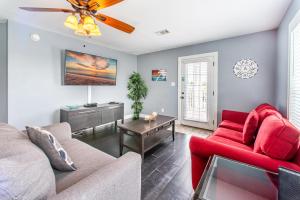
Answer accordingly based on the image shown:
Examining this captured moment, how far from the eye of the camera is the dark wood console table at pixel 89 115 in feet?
10.3

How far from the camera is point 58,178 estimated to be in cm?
114

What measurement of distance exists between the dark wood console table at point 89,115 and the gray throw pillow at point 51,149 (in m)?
2.04

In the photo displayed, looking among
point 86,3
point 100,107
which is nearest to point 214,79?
point 100,107

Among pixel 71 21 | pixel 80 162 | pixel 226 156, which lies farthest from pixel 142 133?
pixel 71 21

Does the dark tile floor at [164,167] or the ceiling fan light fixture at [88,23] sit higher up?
the ceiling fan light fixture at [88,23]

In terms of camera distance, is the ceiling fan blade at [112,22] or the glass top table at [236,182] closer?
the glass top table at [236,182]

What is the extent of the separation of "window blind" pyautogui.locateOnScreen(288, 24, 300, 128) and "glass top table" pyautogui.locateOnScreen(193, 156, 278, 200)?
1248mm

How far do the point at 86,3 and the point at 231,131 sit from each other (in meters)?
2.71

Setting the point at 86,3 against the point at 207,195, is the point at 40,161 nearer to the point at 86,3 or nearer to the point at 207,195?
the point at 207,195

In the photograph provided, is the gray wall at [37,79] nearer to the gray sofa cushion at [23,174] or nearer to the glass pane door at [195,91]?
the gray sofa cushion at [23,174]

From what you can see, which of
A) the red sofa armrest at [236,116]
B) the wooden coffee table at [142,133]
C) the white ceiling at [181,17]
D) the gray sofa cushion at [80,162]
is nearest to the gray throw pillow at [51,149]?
the gray sofa cushion at [80,162]

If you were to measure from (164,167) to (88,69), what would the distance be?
3005mm

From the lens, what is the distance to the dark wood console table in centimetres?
314

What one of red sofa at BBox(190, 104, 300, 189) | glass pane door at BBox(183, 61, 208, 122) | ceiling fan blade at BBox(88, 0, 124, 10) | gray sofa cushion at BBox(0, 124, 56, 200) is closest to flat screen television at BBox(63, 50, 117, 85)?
ceiling fan blade at BBox(88, 0, 124, 10)
